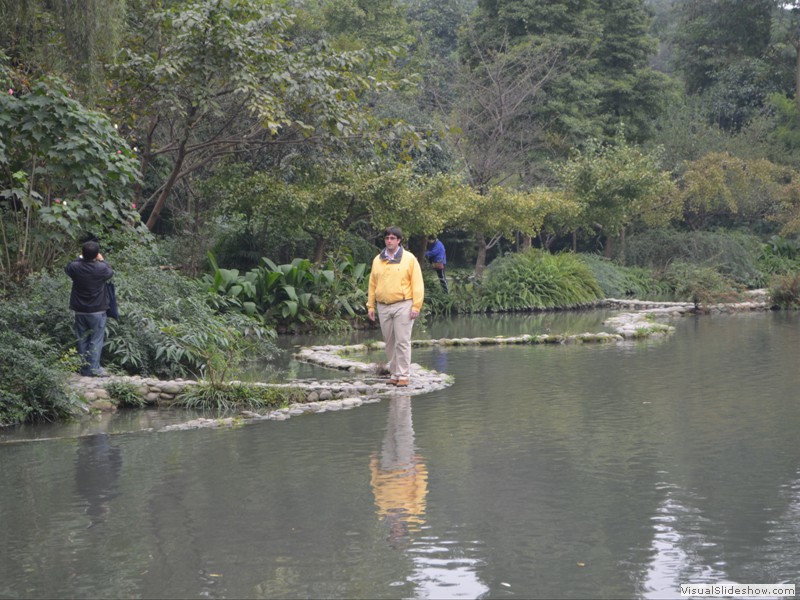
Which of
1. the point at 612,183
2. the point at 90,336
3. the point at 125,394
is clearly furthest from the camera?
the point at 612,183

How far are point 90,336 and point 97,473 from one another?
4.35 meters

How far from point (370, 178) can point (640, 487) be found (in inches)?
603

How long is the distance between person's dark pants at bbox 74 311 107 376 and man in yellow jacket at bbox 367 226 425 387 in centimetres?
325

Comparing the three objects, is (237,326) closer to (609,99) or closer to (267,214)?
(267,214)

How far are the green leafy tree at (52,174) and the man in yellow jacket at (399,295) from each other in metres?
3.75

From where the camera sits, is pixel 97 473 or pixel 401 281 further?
pixel 401 281

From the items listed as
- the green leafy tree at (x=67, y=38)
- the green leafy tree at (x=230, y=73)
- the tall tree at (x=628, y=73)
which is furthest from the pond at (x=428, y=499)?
the tall tree at (x=628, y=73)

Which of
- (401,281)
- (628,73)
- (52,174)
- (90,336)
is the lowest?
(90,336)

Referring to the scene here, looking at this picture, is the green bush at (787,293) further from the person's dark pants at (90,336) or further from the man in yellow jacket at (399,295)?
the person's dark pants at (90,336)

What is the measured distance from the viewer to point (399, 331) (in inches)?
484

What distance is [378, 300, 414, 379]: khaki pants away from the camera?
40.4 ft

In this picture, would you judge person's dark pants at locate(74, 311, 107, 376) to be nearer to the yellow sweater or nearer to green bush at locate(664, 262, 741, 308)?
the yellow sweater

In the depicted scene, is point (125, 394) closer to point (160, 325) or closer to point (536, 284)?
point (160, 325)

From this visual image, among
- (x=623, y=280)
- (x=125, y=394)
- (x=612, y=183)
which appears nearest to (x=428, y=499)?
(x=125, y=394)
